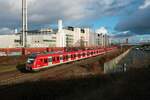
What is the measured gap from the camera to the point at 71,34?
187500 millimetres

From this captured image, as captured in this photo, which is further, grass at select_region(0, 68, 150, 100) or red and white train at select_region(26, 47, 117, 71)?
red and white train at select_region(26, 47, 117, 71)

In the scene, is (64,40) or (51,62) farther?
(64,40)

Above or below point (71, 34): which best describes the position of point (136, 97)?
below

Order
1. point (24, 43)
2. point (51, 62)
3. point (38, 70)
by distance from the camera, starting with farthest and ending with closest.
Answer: point (24, 43)
point (51, 62)
point (38, 70)

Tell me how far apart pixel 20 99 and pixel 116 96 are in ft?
20.9

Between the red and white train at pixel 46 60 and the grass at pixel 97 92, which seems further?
the red and white train at pixel 46 60

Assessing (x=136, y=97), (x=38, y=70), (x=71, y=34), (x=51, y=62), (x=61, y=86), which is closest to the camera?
(x=136, y=97)

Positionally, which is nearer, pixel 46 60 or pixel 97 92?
pixel 97 92

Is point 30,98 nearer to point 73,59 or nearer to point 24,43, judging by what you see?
point 73,59

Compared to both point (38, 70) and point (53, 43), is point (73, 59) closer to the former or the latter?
point (38, 70)

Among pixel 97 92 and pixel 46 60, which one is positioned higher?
pixel 46 60

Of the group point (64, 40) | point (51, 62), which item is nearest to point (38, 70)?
point (51, 62)

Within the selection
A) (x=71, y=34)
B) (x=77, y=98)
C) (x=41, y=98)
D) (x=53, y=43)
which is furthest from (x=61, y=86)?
(x=71, y=34)

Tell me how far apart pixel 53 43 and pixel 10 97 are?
14335 centimetres
